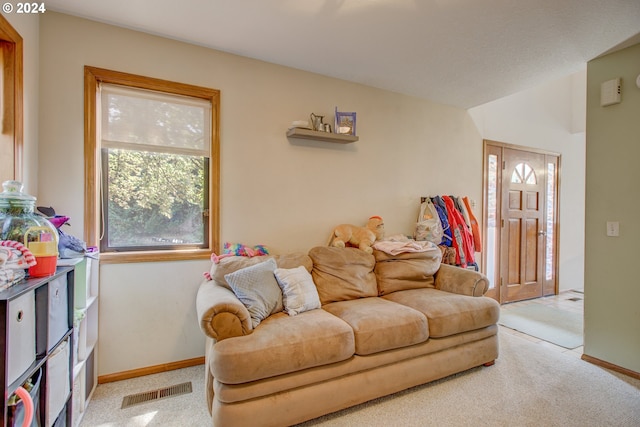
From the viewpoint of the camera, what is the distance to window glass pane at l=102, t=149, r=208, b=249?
7.48 ft

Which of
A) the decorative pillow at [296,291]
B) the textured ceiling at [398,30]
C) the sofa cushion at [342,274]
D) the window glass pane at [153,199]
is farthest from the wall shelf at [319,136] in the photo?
the decorative pillow at [296,291]

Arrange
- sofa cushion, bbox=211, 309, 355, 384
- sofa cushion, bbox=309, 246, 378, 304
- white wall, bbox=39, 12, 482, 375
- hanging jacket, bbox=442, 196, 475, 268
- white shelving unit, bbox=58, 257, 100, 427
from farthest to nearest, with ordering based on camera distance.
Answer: hanging jacket, bbox=442, 196, 475, 268
sofa cushion, bbox=309, 246, 378, 304
white wall, bbox=39, 12, 482, 375
white shelving unit, bbox=58, 257, 100, 427
sofa cushion, bbox=211, 309, 355, 384

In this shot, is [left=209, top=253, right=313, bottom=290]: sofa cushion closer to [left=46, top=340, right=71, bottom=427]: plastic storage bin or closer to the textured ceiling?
[left=46, top=340, right=71, bottom=427]: plastic storage bin

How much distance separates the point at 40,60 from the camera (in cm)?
200

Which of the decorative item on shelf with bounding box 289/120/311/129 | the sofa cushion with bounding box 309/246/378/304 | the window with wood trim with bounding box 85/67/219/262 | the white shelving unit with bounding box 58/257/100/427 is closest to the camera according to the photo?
the white shelving unit with bounding box 58/257/100/427

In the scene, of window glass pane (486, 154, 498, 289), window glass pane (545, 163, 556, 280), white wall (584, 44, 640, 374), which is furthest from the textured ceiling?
window glass pane (545, 163, 556, 280)

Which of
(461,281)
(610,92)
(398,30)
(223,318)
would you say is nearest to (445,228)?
(461,281)

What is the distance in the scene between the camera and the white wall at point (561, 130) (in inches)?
159

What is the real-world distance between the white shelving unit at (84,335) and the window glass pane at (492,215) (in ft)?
13.9

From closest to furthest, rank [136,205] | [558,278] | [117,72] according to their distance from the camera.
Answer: [117,72] < [136,205] < [558,278]

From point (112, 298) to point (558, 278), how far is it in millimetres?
5672

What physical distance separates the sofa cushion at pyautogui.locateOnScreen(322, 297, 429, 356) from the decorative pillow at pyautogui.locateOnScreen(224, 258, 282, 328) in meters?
0.45

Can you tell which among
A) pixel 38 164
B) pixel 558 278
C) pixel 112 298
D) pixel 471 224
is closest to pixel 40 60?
pixel 38 164

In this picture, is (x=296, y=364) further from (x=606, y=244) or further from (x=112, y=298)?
(x=606, y=244)
